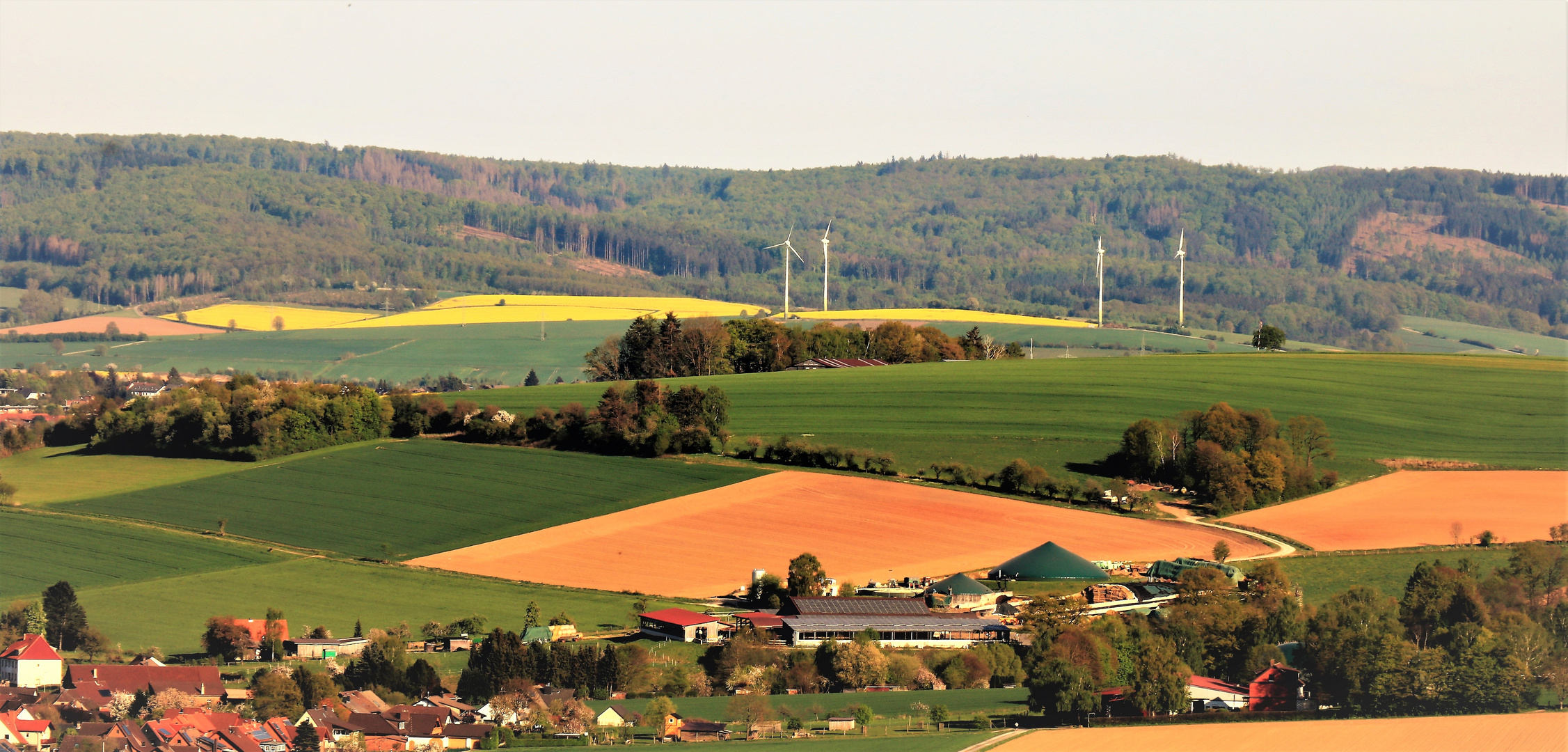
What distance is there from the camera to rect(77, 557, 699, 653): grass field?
60219mm

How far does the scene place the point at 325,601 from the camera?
6412 centimetres

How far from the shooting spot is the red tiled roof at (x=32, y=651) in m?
53.0

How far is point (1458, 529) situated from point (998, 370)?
46.0m

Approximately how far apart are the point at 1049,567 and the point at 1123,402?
31977 millimetres

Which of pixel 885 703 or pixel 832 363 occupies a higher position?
pixel 832 363

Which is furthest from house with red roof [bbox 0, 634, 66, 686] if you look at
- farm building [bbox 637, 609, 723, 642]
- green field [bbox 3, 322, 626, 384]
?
green field [bbox 3, 322, 626, 384]

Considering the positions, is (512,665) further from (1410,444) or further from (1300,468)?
(1410,444)

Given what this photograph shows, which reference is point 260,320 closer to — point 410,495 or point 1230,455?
point 410,495

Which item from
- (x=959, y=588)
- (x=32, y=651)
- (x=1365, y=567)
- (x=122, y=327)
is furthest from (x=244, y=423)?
(x=122, y=327)

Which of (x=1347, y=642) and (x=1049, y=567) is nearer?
(x=1347, y=642)

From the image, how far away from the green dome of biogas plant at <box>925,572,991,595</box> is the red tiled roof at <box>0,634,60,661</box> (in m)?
32.4

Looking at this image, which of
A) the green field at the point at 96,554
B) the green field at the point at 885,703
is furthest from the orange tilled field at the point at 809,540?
the green field at the point at 885,703

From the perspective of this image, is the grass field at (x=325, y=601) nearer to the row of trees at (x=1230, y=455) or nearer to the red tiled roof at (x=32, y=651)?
the red tiled roof at (x=32, y=651)

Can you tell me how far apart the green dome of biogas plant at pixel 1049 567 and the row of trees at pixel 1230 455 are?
1238 cm
